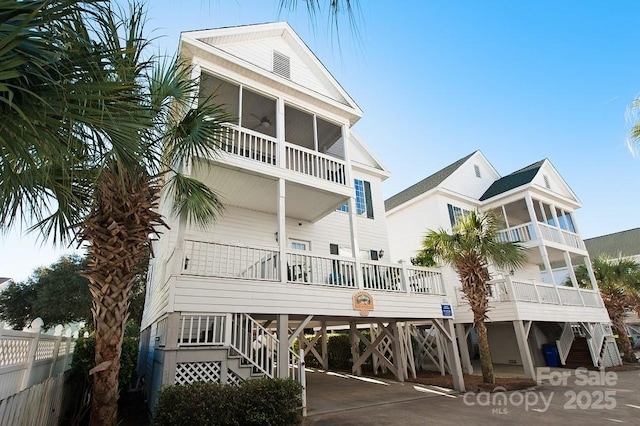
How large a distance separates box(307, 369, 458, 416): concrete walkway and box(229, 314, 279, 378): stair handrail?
157 cm

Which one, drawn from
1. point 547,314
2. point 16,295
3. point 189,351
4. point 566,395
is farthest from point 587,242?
point 16,295

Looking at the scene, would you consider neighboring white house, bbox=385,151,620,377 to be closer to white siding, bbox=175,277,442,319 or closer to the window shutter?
the window shutter

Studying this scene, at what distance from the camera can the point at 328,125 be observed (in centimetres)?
1212

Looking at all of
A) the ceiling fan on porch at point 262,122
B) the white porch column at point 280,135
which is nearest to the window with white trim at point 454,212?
the ceiling fan on porch at point 262,122

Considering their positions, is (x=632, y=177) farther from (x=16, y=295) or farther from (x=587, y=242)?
(x=587, y=242)

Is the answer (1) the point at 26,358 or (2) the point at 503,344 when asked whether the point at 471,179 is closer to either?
(2) the point at 503,344

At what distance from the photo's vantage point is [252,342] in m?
7.23

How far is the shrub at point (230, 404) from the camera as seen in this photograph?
559 cm

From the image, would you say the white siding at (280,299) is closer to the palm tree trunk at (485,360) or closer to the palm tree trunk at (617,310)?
the palm tree trunk at (485,360)

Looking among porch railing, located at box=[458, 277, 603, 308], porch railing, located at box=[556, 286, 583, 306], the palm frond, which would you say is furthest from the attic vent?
porch railing, located at box=[556, 286, 583, 306]

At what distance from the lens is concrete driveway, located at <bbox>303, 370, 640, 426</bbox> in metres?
6.77

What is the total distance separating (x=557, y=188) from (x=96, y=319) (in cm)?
2388

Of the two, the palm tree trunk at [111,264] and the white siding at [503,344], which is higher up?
the palm tree trunk at [111,264]

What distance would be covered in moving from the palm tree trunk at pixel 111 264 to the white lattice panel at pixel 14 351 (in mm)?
958
